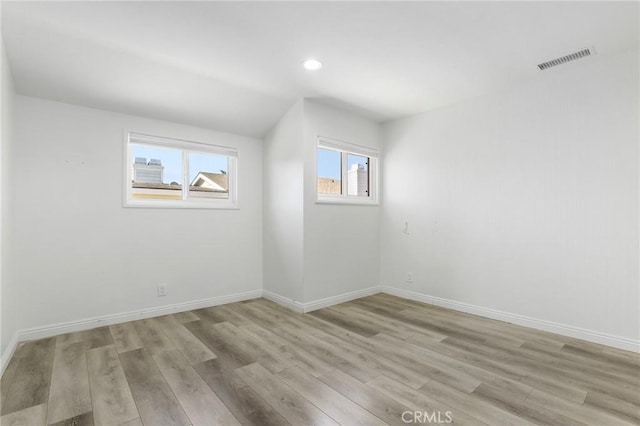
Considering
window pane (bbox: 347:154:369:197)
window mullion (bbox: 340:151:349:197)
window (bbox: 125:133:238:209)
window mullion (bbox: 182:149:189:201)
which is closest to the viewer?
window (bbox: 125:133:238:209)

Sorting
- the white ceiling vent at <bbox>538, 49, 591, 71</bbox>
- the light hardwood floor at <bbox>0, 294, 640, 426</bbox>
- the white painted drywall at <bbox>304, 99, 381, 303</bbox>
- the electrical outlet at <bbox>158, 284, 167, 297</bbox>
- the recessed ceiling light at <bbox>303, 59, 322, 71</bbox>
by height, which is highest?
the recessed ceiling light at <bbox>303, 59, 322, 71</bbox>

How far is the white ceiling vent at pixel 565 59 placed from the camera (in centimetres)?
254

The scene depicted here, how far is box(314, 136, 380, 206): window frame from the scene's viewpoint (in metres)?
3.80

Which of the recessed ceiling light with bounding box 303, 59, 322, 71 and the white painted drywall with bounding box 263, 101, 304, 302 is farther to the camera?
the white painted drywall with bounding box 263, 101, 304, 302

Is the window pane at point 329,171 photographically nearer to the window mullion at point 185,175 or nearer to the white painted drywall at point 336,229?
the white painted drywall at point 336,229

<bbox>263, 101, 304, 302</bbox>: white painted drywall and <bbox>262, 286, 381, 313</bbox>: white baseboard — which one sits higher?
<bbox>263, 101, 304, 302</bbox>: white painted drywall

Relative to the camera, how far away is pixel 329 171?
4133 mm

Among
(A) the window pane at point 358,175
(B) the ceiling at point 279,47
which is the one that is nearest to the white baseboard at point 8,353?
(B) the ceiling at point 279,47

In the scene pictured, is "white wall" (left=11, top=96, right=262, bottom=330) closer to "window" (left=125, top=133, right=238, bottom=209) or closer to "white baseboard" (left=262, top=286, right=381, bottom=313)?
"window" (left=125, top=133, right=238, bottom=209)

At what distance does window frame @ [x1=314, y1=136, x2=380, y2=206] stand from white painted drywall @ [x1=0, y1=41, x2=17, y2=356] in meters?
2.62

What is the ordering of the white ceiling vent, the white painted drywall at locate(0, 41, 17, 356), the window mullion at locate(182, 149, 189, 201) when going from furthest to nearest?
the window mullion at locate(182, 149, 189, 201) → the white ceiling vent → the white painted drywall at locate(0, 41, 17, 356)

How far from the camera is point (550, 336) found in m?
2.81

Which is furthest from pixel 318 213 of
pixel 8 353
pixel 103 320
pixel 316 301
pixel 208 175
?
pixel 8 353

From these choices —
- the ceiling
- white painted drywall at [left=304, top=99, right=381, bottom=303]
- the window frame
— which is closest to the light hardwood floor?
white painted drywall at [left=304, top=99, right=381, bottom=303]
